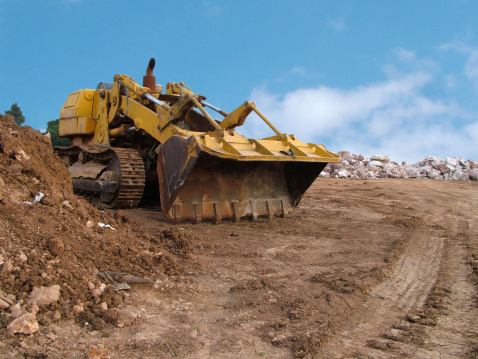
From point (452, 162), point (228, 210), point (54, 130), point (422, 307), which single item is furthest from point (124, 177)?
point (54, 130)

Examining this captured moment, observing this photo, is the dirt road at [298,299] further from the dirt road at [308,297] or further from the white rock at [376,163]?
the white rock at [376,163]

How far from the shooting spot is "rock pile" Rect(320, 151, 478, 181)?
18.3 metres

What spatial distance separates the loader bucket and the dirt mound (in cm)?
83

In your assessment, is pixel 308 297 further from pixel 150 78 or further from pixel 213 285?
pixel 150 78

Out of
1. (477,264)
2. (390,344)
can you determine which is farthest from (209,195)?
(390,344)

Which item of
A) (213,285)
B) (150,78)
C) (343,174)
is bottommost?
(213,285)

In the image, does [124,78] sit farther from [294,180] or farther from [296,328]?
[296,328]

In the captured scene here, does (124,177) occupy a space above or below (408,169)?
below

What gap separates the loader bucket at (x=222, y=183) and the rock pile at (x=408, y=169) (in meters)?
11.1

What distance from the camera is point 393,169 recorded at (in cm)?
1848

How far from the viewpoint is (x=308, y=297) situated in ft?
12.0

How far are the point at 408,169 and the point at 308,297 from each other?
16714 millimetres

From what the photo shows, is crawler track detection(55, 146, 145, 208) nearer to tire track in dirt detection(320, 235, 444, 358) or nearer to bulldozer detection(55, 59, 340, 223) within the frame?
bulldozer detection(55, 59, 340, 223)

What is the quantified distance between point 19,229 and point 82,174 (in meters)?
4.59
